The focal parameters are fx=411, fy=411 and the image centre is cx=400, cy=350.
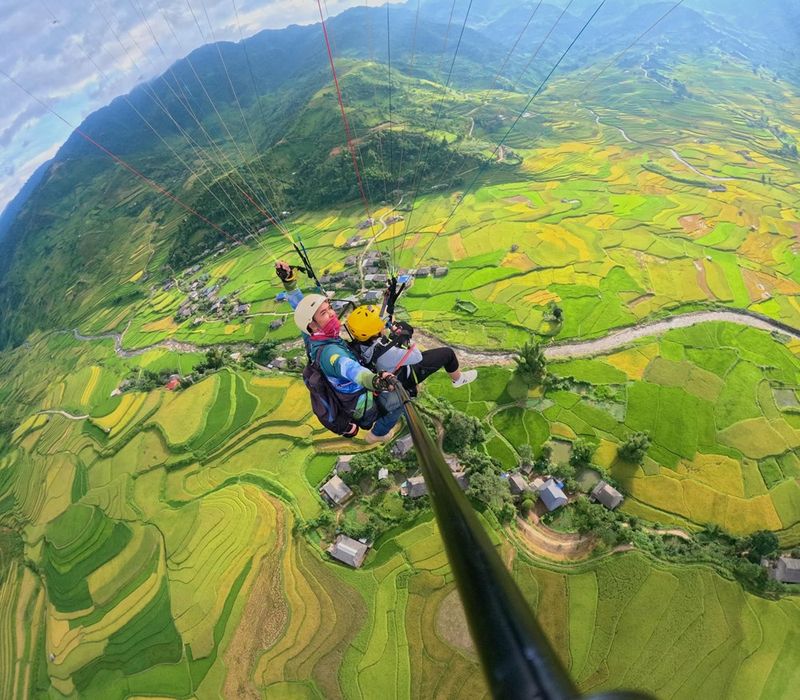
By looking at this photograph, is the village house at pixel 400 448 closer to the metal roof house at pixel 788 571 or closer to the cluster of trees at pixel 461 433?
the cluster of trees at pixel 461 433

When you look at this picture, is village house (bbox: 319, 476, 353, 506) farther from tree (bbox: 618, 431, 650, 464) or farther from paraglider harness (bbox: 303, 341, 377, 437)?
tree (bbox: 618, 431, 650, 464)

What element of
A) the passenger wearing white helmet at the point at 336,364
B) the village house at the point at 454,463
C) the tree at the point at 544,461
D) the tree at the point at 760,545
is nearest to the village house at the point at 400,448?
the village house at the point at 454,463

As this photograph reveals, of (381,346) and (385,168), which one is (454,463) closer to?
(381,346)

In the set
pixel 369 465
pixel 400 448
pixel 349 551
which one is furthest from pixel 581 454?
pixel 349 551

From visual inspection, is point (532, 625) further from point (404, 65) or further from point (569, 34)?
point (569, 34)

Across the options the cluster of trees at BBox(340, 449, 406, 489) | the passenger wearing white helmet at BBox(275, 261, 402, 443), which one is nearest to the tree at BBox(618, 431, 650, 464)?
the cluster of trees at BBox(340, 449, 406, 489)

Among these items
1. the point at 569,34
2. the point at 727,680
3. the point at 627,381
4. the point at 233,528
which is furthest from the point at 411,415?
the point at 569,34
